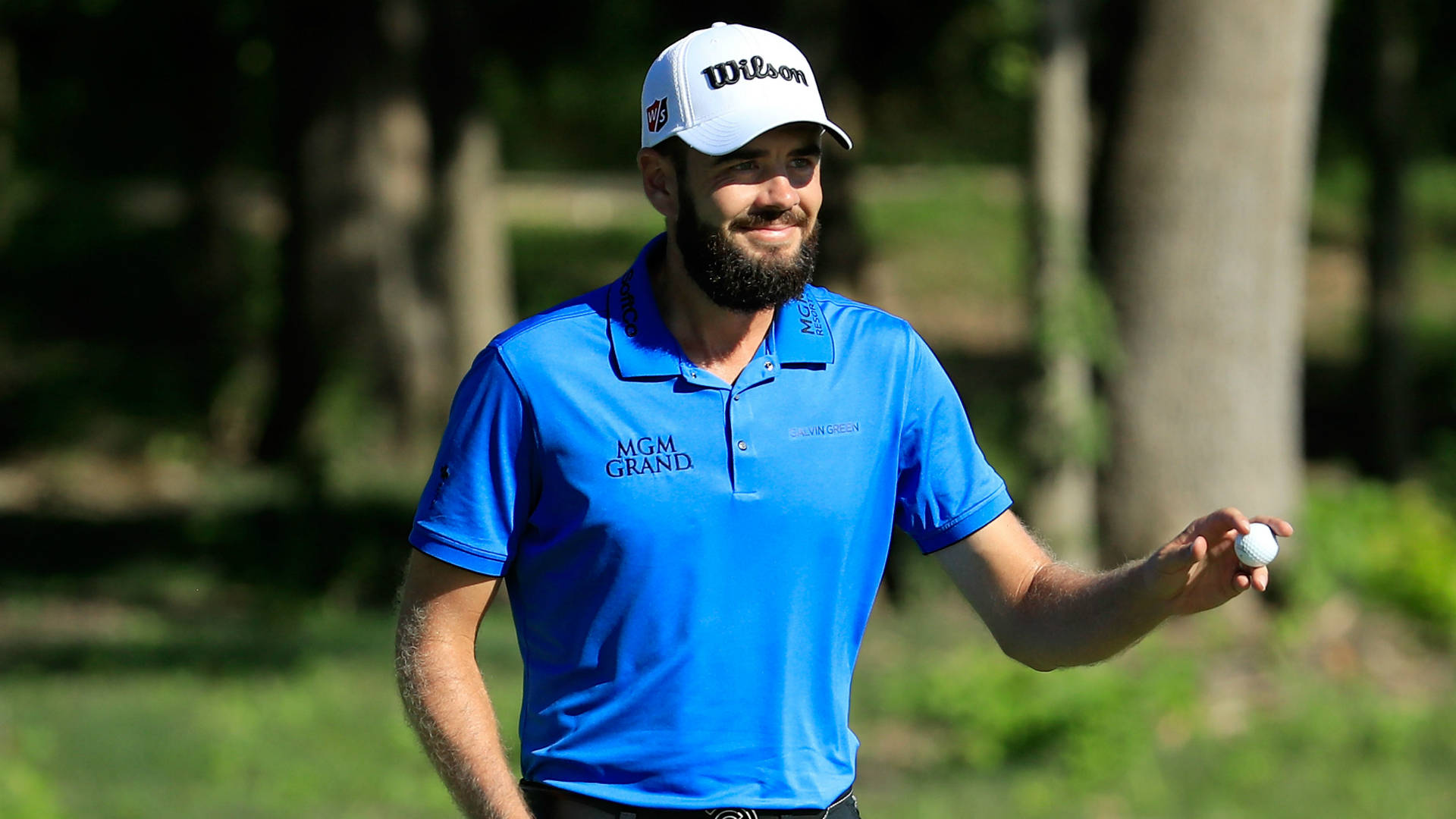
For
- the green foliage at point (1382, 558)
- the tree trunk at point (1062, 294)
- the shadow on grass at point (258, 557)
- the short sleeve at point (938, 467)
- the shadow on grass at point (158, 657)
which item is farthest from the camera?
the shadow on grass at point (258, 557)

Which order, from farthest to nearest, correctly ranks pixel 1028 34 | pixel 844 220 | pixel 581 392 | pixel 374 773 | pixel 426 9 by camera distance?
pixel 426 9 → pixel 844 220 → pixel 1028 34 → pixel 374 773 → pixel 581 392

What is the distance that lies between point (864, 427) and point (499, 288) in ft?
51.6

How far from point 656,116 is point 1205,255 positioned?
8.22m

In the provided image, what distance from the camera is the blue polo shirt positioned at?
3.23 m

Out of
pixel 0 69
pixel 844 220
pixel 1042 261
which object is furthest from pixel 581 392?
pixel 0 69

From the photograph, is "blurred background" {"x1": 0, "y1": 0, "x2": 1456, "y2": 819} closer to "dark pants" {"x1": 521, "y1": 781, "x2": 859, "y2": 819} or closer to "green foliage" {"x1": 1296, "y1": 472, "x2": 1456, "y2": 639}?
"green foliage" {"x1": 1296, "y1": 472, "x2": 1456, "y2": 639}

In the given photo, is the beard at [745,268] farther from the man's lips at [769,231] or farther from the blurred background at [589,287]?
the blurred background at [589,287]

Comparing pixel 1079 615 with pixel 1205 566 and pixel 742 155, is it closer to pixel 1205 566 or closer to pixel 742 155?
pixel 1205 566

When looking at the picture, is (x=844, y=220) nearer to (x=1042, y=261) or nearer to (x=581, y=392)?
(x=1042, y=261)

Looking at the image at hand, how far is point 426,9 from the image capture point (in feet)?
59.6

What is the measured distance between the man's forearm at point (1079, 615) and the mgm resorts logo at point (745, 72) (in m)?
1.06

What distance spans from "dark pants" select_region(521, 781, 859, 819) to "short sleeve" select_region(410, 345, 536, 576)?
43cm

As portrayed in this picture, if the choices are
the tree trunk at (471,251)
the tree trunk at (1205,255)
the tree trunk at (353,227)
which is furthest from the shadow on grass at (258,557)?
the tree trunk at (1205,255)

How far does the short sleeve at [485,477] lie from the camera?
10.6 feet
